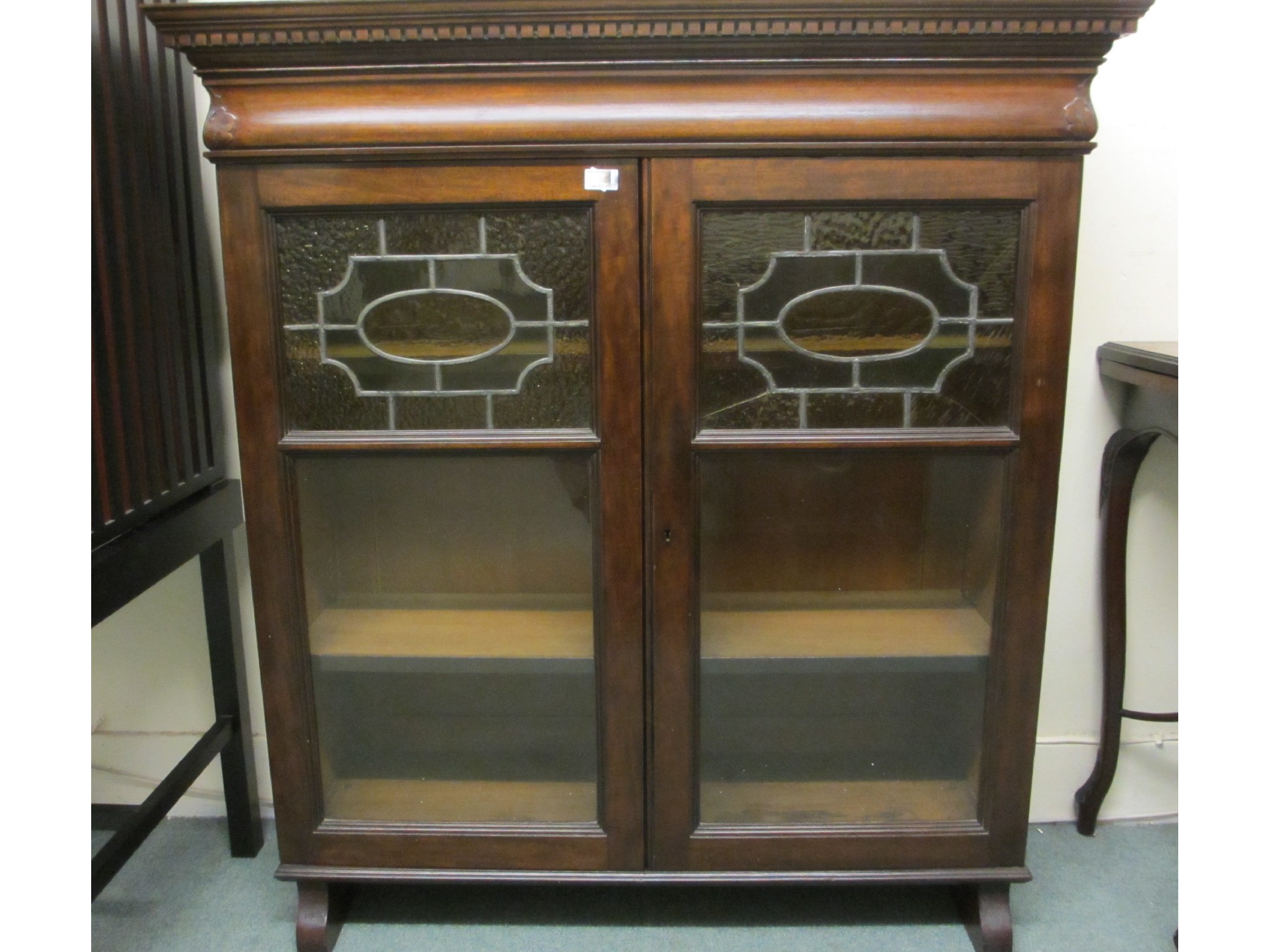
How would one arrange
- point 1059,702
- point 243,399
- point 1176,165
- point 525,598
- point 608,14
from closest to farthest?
point 608,14 → point 243,399 → point 525,598 → point 1176,165 → point 1059,702

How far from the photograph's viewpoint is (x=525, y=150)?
956mm

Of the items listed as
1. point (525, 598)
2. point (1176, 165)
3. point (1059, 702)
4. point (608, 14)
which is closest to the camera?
point (608, 14)

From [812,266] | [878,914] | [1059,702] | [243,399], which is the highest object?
[812,266]

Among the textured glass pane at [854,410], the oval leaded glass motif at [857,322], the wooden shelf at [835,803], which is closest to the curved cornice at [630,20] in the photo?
the oval leaded glass motif at [857,322]

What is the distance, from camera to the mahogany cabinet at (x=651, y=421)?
0.94 meters

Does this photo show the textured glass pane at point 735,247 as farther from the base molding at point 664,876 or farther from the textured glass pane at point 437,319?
the base molding at point 664,876

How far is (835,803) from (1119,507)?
1.87 ft

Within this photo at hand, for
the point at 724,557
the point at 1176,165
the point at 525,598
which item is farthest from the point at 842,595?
the point at 1176,165

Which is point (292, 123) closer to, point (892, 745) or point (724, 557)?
point (724, 557)

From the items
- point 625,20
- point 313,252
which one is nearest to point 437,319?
point 313,252

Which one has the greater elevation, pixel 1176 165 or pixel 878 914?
pixel 1176 165

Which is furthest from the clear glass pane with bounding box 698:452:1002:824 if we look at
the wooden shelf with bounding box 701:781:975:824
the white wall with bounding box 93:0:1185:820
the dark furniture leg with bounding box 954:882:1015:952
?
the white wall with bounding box 93:0:1185:820

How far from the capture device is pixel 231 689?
1326mm

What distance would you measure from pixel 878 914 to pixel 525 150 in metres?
1.04
